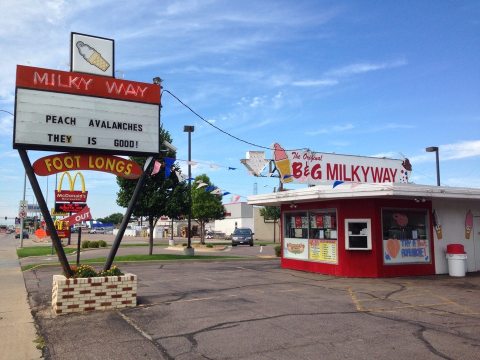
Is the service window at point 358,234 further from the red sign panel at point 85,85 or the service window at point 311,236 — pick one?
the red sign panel at point 85,85

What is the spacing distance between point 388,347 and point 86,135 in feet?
25.9

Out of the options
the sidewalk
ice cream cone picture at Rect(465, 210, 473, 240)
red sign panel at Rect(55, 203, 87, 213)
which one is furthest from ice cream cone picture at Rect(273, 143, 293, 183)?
red sign panel at Rect(55, 203, 87, 213)

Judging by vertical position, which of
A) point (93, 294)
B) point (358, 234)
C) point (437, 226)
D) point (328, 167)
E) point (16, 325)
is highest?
point (328, 167)

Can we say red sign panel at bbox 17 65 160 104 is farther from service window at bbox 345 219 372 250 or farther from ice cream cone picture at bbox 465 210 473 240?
ice cream cone picture at bbox 465 210 473 240

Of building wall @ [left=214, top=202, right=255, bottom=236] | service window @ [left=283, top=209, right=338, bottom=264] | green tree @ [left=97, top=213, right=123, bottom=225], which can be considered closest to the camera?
service window @ [left=283, top=209, right=338, bottom=264]

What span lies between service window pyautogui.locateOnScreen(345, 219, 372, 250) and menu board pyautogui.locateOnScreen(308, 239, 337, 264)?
651 millimetres

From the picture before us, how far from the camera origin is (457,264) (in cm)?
1578

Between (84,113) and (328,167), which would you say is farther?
(328,167)

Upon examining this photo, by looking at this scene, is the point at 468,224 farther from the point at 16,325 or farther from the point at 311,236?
the point at 16,325

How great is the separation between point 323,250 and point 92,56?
10.8m

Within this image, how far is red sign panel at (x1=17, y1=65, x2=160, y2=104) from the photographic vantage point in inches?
390

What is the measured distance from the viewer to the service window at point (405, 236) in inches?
623

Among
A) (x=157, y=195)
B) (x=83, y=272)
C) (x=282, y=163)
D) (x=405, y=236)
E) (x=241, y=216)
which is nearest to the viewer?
(x=83, y=272)

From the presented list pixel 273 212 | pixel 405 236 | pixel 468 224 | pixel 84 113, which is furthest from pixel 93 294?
pixel 273 212
